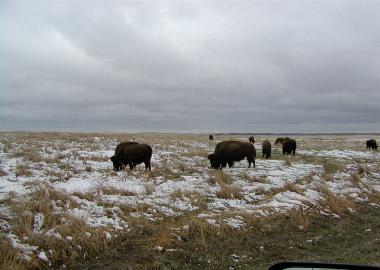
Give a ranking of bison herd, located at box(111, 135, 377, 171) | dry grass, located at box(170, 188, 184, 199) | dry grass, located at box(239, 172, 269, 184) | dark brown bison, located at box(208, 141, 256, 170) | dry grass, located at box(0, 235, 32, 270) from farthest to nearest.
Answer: dark brown bison, located at box(208, 141, 256, 170), bison herd, located at box(111, 135, 377, 171), dry grass, located at box(239, 172, 269, 184), dry grass, located at box(170, 188, 184, 199), dry grass, located at box(0, 235, 32, 270)

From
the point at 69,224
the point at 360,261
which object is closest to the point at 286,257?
the point at 360,261

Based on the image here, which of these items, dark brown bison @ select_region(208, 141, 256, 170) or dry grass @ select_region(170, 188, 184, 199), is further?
dark brown bison @ select_region(208, 141, 256, 170)

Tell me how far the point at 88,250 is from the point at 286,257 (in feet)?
12.4

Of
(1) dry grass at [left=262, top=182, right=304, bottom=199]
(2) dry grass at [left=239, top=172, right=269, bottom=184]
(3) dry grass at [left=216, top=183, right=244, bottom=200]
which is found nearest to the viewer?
(3) dry grass at [left=216, top=183, right=244, bottom=200]

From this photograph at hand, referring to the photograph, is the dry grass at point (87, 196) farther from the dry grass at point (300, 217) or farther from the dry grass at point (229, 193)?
the dry grass at point (300, 217)

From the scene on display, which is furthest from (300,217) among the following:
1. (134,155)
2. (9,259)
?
Answer: (134,155)

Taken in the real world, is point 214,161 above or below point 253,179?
above

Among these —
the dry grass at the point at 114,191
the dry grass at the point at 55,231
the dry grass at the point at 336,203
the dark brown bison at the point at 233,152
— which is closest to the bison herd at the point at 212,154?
the dark brown bison at the point at 233,152

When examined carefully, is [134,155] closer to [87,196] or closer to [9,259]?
[87,196]

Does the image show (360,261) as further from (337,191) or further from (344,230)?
(337,191)

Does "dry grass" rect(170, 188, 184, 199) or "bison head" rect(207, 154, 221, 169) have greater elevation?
"bison head" rect(207, 154, 221, 169)

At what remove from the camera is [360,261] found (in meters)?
7.56

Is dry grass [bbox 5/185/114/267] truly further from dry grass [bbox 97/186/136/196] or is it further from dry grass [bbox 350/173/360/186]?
dry grass [bbox 350/173/360/186]

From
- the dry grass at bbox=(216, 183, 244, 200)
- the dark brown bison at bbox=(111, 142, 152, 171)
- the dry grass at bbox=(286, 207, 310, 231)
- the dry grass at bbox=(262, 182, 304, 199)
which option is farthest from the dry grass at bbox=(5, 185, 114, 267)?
the dark brown bison at bbox=(111, 142, 152, 171)
